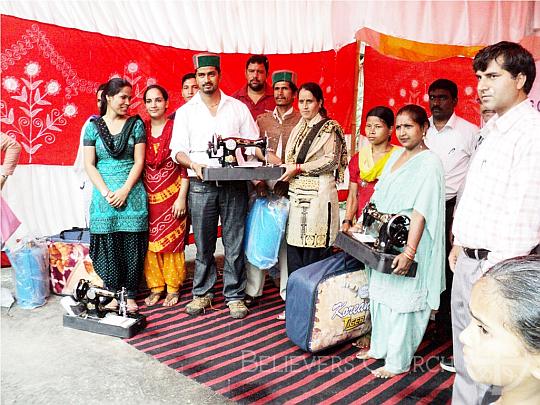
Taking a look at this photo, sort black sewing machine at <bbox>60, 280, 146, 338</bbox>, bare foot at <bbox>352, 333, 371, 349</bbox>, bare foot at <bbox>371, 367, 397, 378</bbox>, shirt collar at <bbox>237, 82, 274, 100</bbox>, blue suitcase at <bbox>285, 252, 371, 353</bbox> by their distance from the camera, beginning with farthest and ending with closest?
shirt collar at <bbox>237, 82, 274, 100</bbox> < black sewing machine at <bbox>60, 280, 146, 338</bbox> < bare foot at <bbox>352, 333, 371, 349</bbox> < blue suitcase at <bbox>285, 252, 371, 353</bbox> < bare foot at <bbox>371, 367, 397, 378</bbox>

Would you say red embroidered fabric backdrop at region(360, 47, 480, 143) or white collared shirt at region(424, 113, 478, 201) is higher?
red embroidered fabric backdrop at region(360, 47, 480, 143)

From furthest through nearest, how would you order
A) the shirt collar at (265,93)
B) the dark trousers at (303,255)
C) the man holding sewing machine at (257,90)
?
the shirt collar at (265,93) < the man holding sewing machine at (257,90) < the dark trousers at (303,255)

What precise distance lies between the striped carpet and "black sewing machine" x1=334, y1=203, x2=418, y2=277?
679 millimetres

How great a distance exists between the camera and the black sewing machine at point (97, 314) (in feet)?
10.7

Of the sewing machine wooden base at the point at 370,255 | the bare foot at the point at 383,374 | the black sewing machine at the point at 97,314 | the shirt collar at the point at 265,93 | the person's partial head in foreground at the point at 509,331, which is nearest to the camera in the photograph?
the person's partial head in foreground at the point at 509,331

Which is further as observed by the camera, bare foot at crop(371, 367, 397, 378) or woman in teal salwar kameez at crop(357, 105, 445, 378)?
bare foot at crop(371, 367, 397, 378)

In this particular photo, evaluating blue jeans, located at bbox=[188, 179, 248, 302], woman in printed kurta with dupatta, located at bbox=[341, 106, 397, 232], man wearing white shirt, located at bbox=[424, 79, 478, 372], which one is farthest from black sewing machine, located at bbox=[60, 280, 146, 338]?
man wearing white shirt, located at bbox=[424, 79, 478, 372]

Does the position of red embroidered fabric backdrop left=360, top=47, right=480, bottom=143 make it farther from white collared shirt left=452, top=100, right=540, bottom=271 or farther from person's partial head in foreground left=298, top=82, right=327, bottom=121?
white collared shirt left=452, top=100, right=540, bottom=271

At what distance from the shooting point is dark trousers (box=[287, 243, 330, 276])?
3.44 m

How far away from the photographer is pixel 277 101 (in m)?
3.86

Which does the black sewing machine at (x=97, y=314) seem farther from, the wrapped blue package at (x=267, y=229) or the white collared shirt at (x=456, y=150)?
the white collared shirt at (x=456, y=150)

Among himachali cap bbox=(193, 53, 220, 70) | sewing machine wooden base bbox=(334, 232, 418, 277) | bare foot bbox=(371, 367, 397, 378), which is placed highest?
himachali cap bbox=(193, 53, 220, 70)

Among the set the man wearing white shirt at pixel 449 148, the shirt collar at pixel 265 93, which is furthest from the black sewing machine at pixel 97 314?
the man wearing white shirt at pixel 449 148

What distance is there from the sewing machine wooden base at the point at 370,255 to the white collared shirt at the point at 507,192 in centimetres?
51
